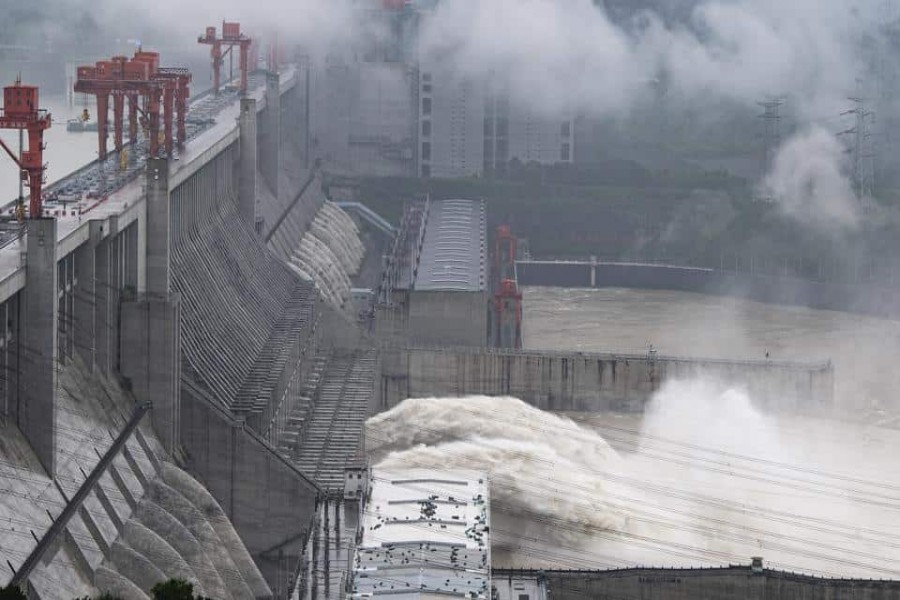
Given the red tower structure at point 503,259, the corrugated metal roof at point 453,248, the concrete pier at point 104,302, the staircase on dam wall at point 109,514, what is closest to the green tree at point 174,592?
the staircase on dam wall at point 109,514

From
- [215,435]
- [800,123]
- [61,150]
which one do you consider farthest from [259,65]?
[215,435]

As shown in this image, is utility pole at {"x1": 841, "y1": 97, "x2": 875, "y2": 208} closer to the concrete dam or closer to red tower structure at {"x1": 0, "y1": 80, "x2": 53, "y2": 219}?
the concrete dam

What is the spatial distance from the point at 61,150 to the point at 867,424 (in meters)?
19.9

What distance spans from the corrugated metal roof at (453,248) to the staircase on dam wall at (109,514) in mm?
13552

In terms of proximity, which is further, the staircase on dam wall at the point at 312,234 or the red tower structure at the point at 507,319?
the staircase on dam wall at the point at 312,234

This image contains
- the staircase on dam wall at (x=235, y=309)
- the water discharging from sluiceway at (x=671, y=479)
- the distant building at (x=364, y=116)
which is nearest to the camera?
the water discharging from sluiceway at (x=671, y=479)

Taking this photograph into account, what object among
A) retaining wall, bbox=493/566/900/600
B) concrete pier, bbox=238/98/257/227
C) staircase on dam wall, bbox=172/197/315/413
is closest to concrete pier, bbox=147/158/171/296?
staircase on dam wall, bbox=172/197/315/413

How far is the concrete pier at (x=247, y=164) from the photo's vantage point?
116 feet

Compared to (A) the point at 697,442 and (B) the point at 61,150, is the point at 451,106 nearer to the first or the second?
(B) the point at 61,150

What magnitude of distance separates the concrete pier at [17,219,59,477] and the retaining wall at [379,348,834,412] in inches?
537

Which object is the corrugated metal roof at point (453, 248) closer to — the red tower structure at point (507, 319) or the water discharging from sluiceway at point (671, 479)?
the red tower structure at point (507, 319)

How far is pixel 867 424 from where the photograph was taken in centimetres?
3216

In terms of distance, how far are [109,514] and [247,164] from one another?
57.1ft

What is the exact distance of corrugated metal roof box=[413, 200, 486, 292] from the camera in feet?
118
